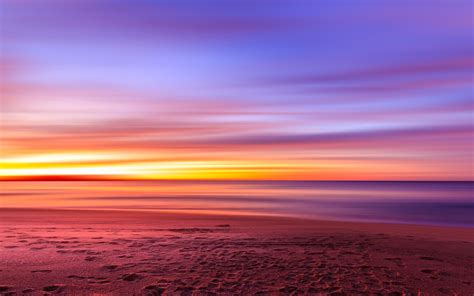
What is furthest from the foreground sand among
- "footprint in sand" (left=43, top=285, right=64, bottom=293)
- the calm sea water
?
the calm sea water

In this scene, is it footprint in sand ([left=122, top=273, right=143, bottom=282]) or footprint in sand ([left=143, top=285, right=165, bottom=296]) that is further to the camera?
footprint in sand ([left=122, top=273, right=143, bottom=282])

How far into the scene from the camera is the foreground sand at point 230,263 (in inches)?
319

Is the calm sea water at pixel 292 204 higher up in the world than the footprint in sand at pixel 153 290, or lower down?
lower down

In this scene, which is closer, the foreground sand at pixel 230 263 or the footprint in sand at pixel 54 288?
the footprint in sand at pixel 54 288

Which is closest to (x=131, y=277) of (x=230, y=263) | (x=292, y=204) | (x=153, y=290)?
(x=153, y=290)

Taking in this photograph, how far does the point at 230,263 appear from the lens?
395 inches

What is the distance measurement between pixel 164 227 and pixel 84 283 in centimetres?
903

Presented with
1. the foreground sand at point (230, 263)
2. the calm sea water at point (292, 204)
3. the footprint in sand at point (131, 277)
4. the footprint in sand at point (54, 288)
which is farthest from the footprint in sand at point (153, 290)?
the calm sea water at point (292, 204)

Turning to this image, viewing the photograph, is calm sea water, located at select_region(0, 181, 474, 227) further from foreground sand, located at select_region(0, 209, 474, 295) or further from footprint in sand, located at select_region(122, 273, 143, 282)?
footprint in sand, located at select_region(122, 273, 143, 282)

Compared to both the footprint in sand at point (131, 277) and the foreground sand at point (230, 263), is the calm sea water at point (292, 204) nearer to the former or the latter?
the foreground sand at point (230, 263)

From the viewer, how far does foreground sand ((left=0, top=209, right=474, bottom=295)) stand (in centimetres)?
810

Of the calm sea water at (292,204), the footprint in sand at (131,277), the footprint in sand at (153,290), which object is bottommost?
the calm sea water at (292,204)

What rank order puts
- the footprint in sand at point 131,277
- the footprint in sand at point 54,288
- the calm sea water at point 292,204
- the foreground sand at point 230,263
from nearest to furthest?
the footprint in sand at point 54,288, the foreground sand at point 230,263, the footprint in sand at point 131,277, the calm sea water at point 292,204

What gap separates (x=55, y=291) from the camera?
300 inches
